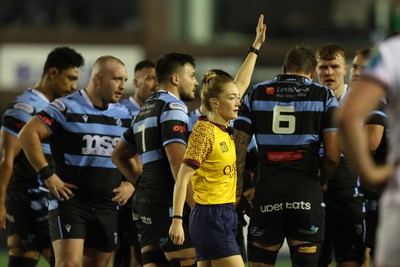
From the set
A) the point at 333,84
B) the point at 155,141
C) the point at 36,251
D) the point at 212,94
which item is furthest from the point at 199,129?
the point at 36,251

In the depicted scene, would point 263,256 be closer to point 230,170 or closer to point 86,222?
point 230,170

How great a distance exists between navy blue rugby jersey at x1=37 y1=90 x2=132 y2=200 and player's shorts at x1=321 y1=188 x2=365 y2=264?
2.02 metres

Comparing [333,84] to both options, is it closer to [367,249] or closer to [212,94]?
[367,249]

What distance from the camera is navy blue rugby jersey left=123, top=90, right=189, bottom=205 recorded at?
7648 millimetres

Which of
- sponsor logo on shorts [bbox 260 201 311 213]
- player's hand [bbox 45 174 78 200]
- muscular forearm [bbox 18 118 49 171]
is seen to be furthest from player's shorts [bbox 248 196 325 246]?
muscular forearm [bbox 18 118 49 171]

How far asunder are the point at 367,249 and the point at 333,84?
5.06ft

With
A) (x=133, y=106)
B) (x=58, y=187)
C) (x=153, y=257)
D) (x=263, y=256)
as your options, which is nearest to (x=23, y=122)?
(x=133, y=106)

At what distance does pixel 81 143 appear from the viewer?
327 inches

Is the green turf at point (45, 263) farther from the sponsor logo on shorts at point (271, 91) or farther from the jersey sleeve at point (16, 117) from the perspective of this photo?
the sponsor logo on shorts at point (271, 91)

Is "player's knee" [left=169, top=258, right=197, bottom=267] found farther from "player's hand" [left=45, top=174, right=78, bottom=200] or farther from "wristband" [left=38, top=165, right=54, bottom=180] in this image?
"wristband" [left=38, top=165, right=54, bottom=180]

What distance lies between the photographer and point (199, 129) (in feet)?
22.9

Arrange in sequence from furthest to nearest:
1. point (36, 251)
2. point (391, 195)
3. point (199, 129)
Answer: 1. point (36, 251)
2. point (199, 129)
3. point (391, 195)

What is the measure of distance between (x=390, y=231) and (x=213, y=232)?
8.73ft

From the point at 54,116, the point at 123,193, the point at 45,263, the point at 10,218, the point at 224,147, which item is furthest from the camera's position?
the point at 45,263
